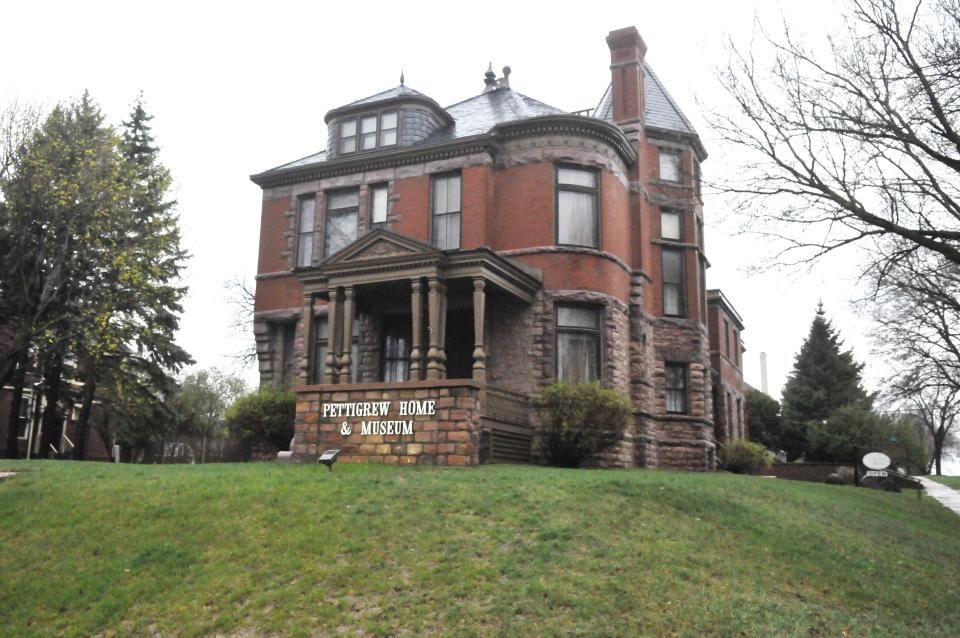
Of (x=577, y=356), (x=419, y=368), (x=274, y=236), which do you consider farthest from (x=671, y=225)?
(x=274, y=236)

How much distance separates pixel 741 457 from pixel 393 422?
1292cm

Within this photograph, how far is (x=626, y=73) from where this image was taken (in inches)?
987

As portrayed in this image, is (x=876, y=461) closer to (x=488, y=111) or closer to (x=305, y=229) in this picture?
(x=488, y=111)

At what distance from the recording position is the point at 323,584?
946 centimetres

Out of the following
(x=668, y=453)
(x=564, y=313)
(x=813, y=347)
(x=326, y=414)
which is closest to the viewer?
(x=326, y=414)

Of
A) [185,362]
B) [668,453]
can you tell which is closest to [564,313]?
[668,453]

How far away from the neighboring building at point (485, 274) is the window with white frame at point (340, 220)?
47mm

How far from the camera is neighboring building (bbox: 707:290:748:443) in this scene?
1109 inches

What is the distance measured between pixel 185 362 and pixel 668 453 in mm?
20664

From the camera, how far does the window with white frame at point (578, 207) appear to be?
22156 millimetres

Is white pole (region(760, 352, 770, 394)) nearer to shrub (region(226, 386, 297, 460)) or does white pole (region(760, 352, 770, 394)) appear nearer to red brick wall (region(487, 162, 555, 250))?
red brick wall (region(487, 162, 555, 250))

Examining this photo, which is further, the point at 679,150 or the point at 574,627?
the point at 679,150

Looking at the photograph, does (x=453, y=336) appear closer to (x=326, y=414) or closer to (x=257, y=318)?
(x=326, y=414)

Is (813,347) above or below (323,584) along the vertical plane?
above
